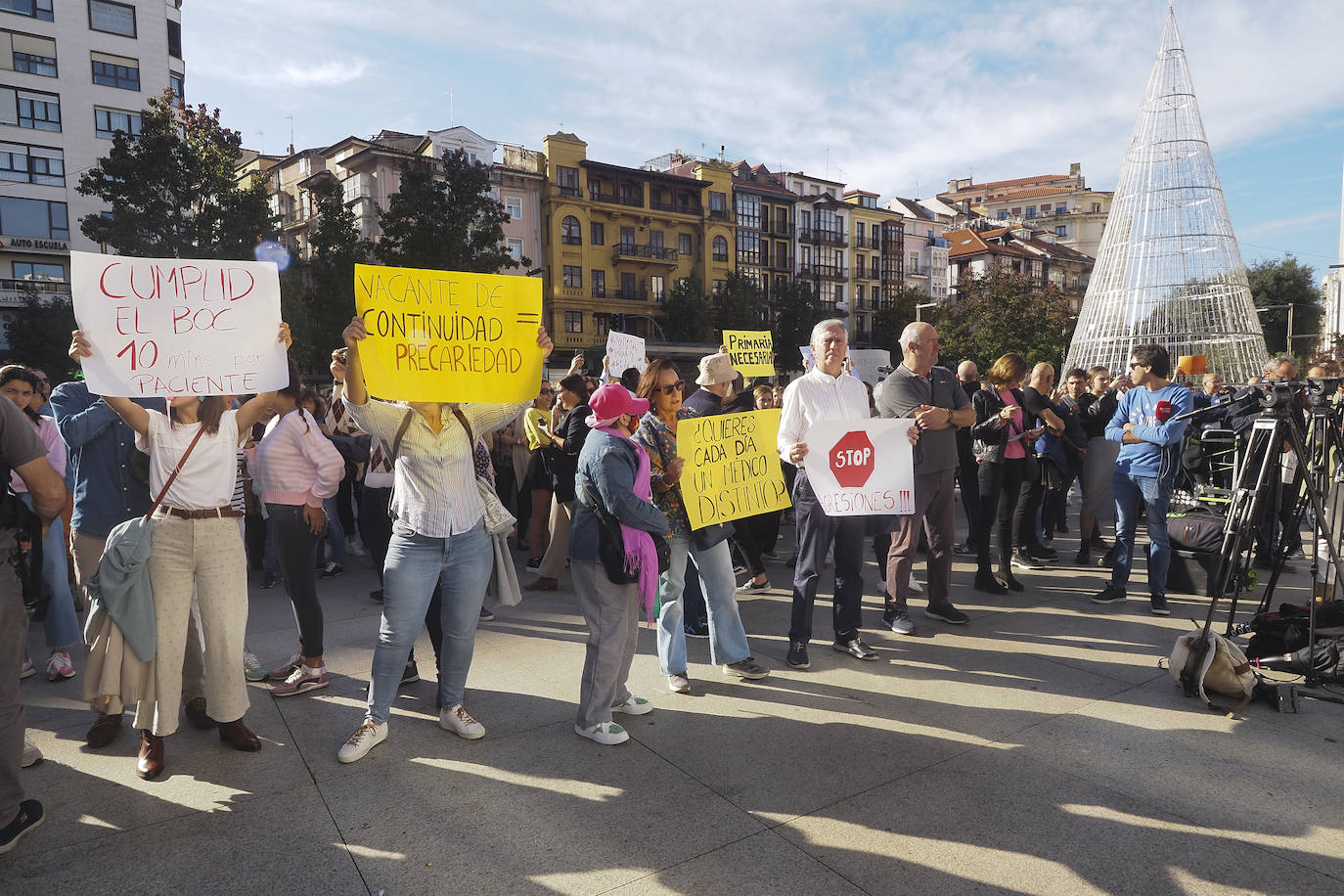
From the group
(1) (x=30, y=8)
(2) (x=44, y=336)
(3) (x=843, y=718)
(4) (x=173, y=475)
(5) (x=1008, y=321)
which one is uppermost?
(1) (x=30, y=8)

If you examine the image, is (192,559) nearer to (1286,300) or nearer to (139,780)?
(139,780)

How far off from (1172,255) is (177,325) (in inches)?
884

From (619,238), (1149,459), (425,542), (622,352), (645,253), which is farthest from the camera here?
(645,253)

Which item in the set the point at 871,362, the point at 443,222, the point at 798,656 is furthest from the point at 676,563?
the point at 443,222

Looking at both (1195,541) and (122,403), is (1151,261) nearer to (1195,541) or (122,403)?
(1195,541)

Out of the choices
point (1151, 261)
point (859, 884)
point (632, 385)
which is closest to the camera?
point (859, 884)

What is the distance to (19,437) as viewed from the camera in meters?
3.14

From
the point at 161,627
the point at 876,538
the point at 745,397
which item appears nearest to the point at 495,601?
the point at 161,627

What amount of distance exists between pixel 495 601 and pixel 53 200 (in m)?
50.6

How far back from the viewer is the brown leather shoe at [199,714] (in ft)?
14.0

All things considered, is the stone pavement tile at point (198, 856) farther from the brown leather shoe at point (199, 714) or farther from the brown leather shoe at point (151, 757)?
the brown leather shoe at point (199, 714)

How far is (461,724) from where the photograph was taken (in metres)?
4.09

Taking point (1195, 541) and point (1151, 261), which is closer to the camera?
point (1195, 541)

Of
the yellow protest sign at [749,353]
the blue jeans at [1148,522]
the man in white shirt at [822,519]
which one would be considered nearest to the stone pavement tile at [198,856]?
the man in white shirt at [822,519]
